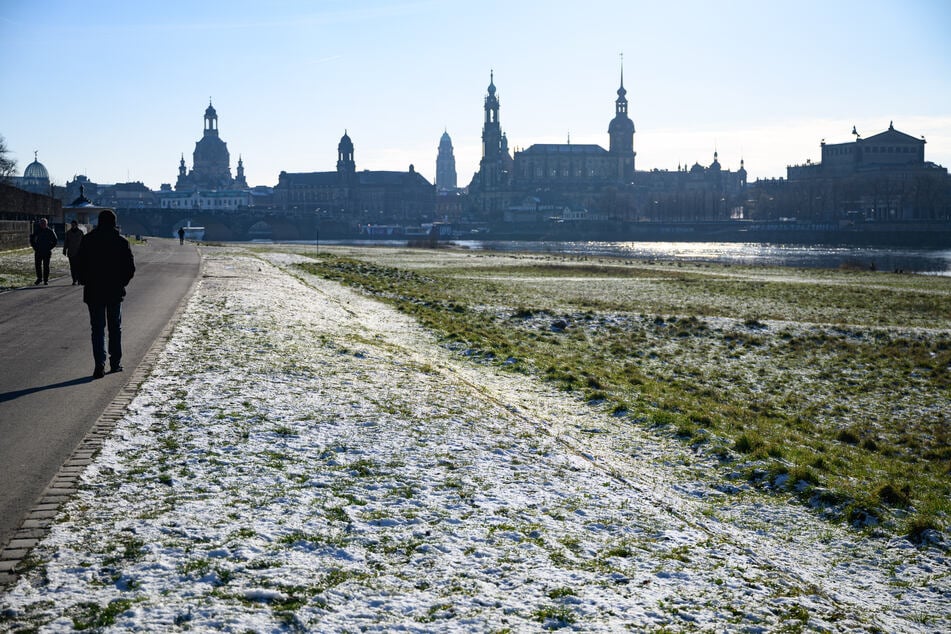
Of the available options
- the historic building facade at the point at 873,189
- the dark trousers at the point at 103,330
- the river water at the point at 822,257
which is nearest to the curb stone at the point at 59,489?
the dark trousers at the point at 103,330

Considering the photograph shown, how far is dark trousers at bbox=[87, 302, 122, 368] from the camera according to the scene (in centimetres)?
1130

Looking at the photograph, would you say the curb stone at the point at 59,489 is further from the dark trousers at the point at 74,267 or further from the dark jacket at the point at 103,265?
the dark trousers at the point at 74,267

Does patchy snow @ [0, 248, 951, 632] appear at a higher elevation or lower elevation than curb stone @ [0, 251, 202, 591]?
lower

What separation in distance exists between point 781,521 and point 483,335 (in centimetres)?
1109

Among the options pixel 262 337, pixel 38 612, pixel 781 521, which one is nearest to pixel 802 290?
pixel 262 337

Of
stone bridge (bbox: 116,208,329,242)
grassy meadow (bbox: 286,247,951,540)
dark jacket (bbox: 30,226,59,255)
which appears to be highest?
stone bridge (bbox: 116,208,329,242)

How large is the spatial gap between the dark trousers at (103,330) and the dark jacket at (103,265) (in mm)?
131

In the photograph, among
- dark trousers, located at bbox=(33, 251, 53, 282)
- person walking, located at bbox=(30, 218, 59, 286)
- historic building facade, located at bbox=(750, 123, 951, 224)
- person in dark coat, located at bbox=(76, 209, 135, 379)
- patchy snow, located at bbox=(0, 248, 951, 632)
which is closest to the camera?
patchy snow, located at bbox=(0, 248, 951, 632)

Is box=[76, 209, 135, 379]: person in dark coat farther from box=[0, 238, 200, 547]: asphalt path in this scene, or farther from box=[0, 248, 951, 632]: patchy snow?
box=[0, 248, 951, 632]: patchy snow

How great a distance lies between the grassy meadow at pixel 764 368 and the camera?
901cm

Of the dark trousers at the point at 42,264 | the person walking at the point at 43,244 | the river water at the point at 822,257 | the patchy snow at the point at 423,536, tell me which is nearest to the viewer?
the patchy snow at the point at 423,536

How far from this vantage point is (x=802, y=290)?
33.1 metres

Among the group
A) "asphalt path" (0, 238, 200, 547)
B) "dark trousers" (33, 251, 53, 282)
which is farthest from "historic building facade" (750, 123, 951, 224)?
"asphalt path" (0, 238, 200, 547)

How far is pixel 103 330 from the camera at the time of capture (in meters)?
11.4
